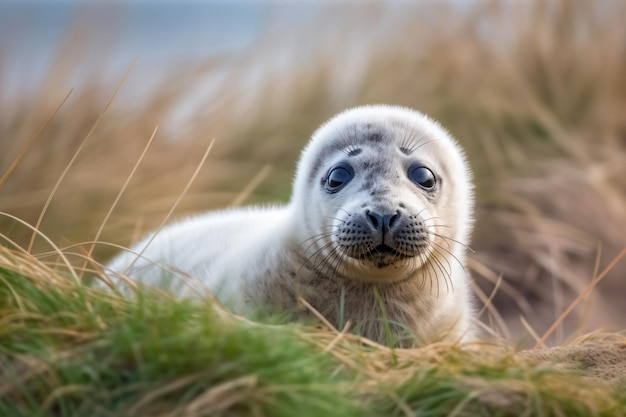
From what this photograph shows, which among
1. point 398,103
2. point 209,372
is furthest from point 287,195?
point 209,372

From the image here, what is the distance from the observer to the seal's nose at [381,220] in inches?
140

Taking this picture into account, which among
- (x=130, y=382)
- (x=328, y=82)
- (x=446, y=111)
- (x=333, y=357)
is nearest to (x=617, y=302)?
(x=446, y=111)

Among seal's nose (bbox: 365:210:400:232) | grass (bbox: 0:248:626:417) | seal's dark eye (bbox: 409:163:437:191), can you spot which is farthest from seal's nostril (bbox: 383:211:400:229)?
grass (bbox: 0:248:626:417)

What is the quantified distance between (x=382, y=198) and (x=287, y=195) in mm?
3723

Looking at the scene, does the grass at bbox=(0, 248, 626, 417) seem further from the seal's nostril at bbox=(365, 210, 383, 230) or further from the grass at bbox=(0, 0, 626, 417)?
the seal's nostril at bbox=(365, 210, 383, 230)

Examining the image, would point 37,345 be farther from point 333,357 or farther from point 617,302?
point 617,302

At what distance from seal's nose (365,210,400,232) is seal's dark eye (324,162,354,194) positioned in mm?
416

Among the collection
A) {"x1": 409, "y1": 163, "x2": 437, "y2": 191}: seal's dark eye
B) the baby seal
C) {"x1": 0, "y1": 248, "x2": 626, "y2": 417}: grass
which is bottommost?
{"x1": 0, "y1": 248, "x2": 626, "y2": 417}: grass

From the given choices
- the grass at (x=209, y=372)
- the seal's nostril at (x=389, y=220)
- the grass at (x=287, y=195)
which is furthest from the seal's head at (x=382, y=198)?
the grass at (x=209, y=372)

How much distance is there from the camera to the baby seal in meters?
3.67

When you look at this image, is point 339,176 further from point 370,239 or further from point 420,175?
point 370,239

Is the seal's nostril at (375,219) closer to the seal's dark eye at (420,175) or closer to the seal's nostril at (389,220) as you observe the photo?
the seal's nostril at (389,220)

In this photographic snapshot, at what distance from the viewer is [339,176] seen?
13.1 ft

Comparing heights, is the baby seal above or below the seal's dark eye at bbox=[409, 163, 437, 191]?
below
